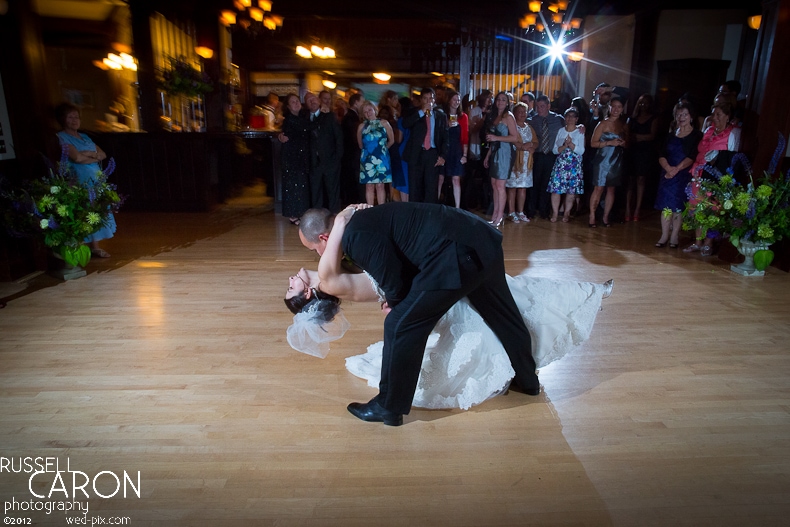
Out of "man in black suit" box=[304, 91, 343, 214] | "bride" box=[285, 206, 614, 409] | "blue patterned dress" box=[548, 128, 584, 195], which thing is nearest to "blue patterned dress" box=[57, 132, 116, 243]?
"man in black suit" box=[304, 91, 343, 214]

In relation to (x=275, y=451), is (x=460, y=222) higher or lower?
higher

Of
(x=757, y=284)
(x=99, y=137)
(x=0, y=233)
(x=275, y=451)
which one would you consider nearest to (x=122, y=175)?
(x=99, y=137)

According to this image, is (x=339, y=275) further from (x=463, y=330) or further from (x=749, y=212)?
(x=749, y=212)

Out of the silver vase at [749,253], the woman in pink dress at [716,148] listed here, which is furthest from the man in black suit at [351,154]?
the silver vase at [749,253]

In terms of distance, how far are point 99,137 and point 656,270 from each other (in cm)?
681

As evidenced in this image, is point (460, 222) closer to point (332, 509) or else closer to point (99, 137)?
point (332, 509)

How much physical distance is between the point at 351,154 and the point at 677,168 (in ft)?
12.2

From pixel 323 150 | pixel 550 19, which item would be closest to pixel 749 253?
pixel 323 150

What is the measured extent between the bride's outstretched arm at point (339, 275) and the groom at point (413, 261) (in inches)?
3.1

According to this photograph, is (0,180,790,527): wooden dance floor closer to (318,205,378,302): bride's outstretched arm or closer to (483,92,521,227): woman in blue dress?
(318,205,378,302): bride's outstretched arm

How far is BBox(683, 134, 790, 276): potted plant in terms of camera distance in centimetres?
431

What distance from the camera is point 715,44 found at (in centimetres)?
888

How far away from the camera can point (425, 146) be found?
629cm

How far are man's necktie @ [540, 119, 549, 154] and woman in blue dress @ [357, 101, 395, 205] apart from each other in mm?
1794
